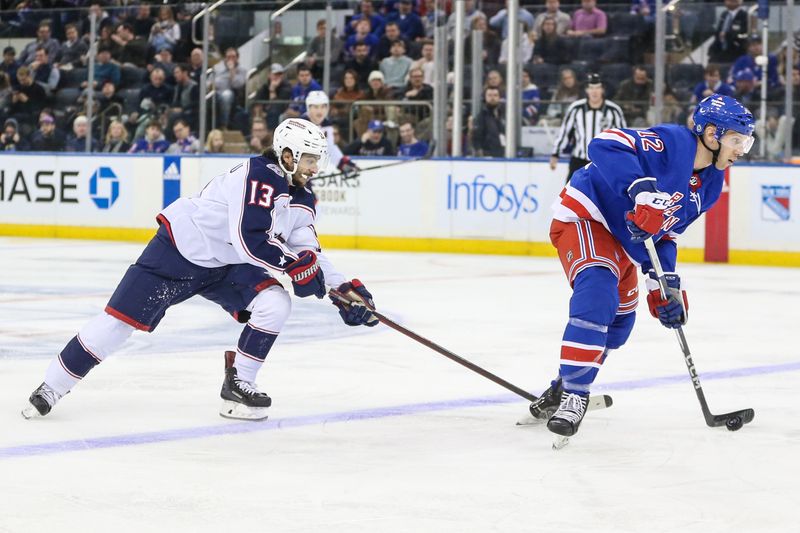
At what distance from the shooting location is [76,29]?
13461 millimetres

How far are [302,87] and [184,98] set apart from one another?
1.20 m

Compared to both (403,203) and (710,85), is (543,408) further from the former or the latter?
(403,203)

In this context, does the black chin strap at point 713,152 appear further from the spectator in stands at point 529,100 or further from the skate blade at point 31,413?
the spectator in stands at point 529,100

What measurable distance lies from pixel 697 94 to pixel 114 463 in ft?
27.6

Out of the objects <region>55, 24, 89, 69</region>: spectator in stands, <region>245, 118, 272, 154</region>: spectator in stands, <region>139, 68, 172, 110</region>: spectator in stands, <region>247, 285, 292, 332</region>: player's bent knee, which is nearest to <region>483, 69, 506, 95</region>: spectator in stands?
<region>245, 118, 272, 154</region>: spectator in stands

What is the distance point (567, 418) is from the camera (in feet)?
13.1

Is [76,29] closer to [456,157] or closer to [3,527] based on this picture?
[456,157]

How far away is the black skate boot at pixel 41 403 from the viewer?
14.0 ft

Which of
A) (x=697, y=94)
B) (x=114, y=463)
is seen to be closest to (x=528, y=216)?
(x=697, y=94)

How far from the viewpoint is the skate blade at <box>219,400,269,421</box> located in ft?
14.3

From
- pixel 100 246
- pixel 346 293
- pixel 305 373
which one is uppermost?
pixel 346 293

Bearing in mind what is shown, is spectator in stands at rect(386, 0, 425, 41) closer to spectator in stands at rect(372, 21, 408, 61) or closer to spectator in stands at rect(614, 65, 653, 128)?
spectator in stands at rect(372, 21, 408, 61)

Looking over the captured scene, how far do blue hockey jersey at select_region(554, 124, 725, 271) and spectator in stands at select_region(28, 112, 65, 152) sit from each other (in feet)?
33.3

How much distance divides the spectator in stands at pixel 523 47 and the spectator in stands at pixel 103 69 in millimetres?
3914
